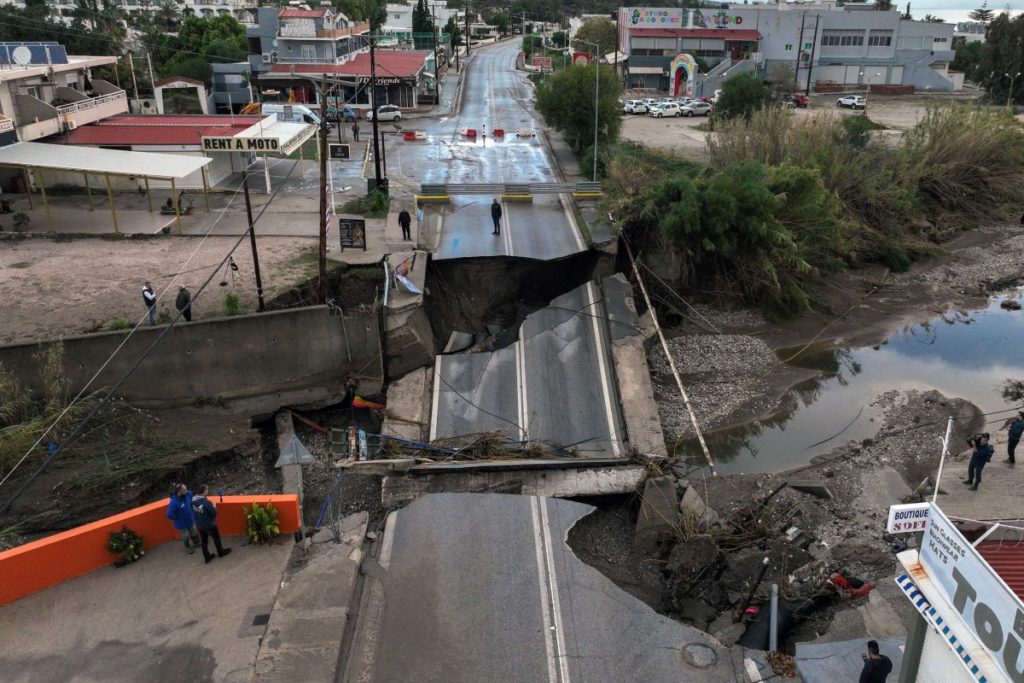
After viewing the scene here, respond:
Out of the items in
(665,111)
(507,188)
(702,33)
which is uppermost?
(702,33)

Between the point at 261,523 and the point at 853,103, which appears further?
the point at 853,103

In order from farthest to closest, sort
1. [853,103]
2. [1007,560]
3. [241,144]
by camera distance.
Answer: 1. [853,103]
2. [241,144]
3. [1007,560]

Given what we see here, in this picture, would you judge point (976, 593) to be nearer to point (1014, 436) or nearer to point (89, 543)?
point (1014, 436)

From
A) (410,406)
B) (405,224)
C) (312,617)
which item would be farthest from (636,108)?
(312,617)

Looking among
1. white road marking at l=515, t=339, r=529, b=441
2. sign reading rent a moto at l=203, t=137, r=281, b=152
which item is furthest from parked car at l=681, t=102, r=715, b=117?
white road marking at l=515, t=339, r=529, b=441

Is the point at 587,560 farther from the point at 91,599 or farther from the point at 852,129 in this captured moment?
the point at 852,129

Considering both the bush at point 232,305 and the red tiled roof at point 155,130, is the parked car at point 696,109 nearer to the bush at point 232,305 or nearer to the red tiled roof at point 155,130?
the red tiled roof at point 155,130

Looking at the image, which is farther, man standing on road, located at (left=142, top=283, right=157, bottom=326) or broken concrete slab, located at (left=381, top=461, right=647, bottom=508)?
man standing on road, located at (left=142, top=283, right=157, bottom=326)

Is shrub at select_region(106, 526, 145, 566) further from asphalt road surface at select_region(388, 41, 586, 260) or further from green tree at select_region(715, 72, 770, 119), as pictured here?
green tree at select_region(715, 72, 770, 119)
